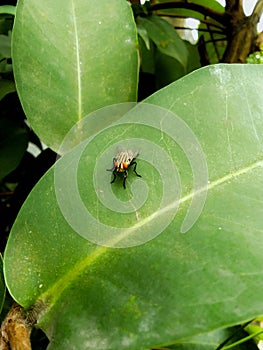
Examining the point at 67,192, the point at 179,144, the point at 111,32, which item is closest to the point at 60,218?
the point at 67,192

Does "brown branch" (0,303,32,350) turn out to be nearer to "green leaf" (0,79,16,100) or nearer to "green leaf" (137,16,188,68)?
"green leaf" (0,79,16,100)

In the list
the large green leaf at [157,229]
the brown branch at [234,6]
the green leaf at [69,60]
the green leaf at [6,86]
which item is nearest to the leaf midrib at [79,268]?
the large green leaf at [157,229]

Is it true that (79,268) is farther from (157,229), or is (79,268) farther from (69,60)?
(69,60)

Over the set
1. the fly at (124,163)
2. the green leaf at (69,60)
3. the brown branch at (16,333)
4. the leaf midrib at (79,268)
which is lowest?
the brown branch at (16,333)

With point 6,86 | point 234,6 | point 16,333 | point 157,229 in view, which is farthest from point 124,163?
point 234,6

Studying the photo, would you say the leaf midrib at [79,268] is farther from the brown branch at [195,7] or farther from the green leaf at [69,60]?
the brown branch at [195,7]

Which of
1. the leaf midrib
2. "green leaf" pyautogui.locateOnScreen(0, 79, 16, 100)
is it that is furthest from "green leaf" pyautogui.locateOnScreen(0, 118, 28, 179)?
the leaf midrib
